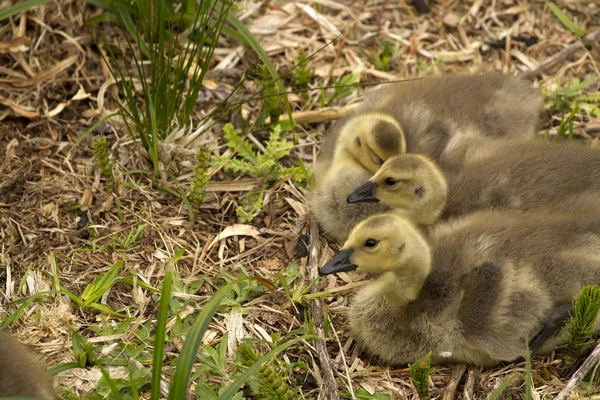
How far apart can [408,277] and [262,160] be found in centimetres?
111

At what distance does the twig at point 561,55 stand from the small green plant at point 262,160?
1.46m

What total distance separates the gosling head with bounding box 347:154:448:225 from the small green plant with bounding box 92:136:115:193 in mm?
1041

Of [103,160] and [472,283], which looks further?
[103,160]

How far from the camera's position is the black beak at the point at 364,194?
11.3 feet

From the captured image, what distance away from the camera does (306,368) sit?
3.11 meters

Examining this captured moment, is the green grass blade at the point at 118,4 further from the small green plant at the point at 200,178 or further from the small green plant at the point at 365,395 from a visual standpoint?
the small green plant at the point at 365,395

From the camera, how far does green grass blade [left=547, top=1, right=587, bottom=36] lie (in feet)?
15.5

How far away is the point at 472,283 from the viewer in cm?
303

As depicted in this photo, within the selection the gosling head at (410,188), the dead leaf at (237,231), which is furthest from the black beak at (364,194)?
the dead leaf at (237,231)

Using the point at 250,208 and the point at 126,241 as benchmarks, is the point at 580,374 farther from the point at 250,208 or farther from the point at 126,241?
the point at 126,241

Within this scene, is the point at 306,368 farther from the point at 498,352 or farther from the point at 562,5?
the point at 562,5

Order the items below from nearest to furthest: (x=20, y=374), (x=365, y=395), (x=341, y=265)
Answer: (x=20, y=374) < (x=365, y=395) < (x=341, y=265)

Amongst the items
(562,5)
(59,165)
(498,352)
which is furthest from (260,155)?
(562,5)

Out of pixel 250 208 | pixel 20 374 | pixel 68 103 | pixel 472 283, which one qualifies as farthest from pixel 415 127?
pixel 20 374
